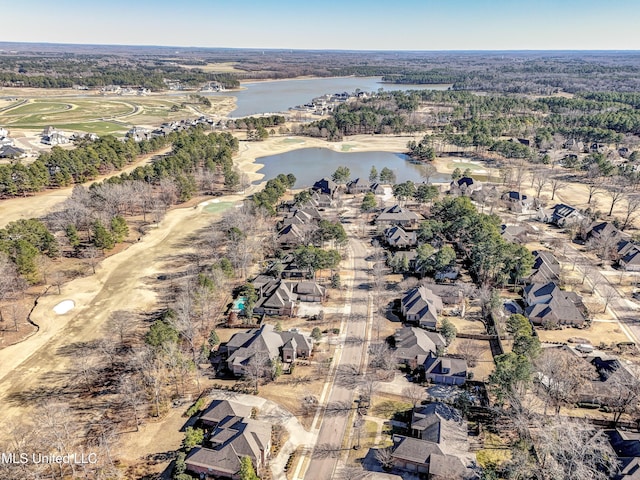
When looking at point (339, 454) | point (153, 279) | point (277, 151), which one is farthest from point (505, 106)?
point (339, 454)

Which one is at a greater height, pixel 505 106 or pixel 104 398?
pixel 505 106

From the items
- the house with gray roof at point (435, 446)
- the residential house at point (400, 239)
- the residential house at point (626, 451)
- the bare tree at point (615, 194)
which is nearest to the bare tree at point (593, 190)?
the bare tree at point (615, 194)

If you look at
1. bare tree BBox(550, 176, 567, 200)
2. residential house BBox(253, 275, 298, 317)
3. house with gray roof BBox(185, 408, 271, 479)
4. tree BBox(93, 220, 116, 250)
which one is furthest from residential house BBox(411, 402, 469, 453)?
bare tree BBox(550, 176, 567, 200)

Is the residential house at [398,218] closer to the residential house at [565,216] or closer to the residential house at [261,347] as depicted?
the residential house at [565,216]

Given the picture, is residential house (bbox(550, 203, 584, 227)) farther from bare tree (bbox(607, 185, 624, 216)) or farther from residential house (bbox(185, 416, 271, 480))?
residential house (bbox(185, 416, 271, 480))

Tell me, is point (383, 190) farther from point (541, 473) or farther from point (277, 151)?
point (541, 473)

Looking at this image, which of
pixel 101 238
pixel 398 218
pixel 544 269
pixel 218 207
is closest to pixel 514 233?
pixel 544 269
